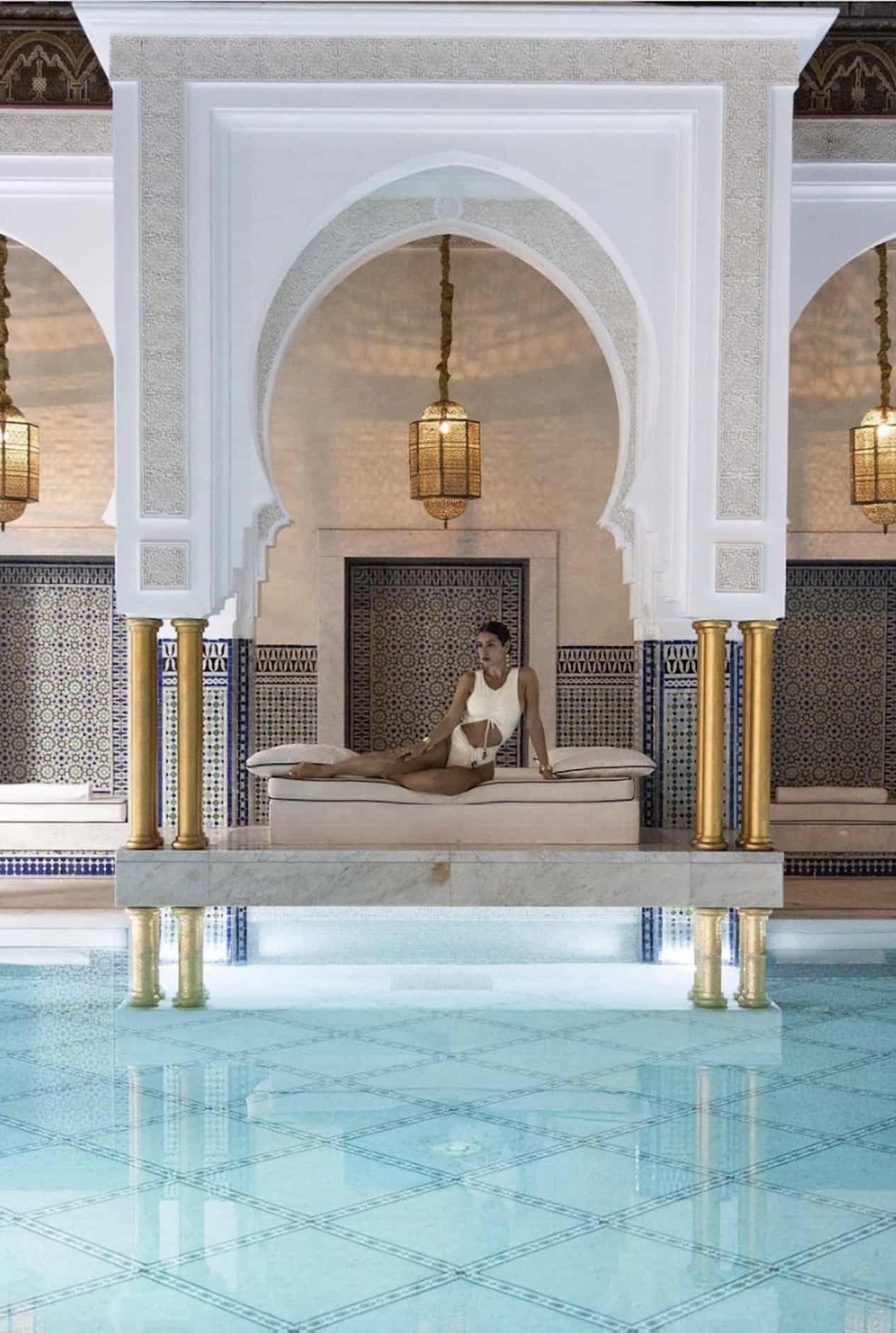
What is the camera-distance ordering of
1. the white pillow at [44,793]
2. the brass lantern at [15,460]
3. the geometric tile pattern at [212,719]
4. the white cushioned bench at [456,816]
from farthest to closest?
the white pillow at [44,793] → the brass lantern at [15,460] → the geometric tile pattern at [212,719] → the white cushioned bench at [456,816]

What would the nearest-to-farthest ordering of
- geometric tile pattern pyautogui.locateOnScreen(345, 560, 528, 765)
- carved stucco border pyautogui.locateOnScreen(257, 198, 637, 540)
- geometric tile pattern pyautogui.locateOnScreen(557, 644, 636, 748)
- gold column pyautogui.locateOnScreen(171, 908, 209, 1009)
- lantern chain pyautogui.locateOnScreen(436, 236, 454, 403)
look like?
1. gold column pyautogui.locateOnScreen(171, 908, 209, 1009)
2. carved stucco border pyautogui.locateOnScreen(257, 198, 637, 540)
3. lantern chain pyautogui.locateOnScreen(436, 236, 454, 403)
4. geometric tile pattern pyautogui.locateOnScreen(557, 644, 636, 748)
5. geometric tile pattern pyautogui.locateOnScreen(345, 560, 528, 765)

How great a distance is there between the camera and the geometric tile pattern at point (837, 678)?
7176 mm

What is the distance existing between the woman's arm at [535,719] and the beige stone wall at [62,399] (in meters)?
2.48

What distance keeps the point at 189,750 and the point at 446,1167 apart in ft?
8.29

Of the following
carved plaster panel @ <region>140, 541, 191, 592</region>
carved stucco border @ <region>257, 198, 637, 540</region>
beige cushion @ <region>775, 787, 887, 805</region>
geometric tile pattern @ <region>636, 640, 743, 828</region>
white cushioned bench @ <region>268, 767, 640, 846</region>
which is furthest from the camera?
beige cushion @ <region>775, 787, 887, 805</region>

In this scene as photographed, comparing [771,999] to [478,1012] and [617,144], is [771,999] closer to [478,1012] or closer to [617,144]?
[478,1012]

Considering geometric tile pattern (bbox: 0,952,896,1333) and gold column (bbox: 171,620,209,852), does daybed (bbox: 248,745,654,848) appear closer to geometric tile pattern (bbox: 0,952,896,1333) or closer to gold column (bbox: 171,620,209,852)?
gold column (bbox: 171,620,209,852)

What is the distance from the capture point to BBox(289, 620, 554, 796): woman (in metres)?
5.11

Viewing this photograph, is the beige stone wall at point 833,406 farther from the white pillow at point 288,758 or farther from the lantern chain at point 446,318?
the white pillow at point 288,758

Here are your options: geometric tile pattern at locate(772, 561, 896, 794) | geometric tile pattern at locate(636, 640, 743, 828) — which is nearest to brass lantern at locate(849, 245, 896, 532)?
geometric tile pattern at locate(772, 561, 896, 794)

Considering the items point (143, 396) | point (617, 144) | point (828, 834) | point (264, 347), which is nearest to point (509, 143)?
point (617, 144)

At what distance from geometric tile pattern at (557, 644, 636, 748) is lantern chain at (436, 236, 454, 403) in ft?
4.53

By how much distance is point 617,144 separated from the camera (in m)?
4.81

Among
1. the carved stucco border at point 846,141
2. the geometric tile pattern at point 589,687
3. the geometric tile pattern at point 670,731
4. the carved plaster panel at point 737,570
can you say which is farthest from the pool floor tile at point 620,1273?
the geometric tile pattern at point 589,687
